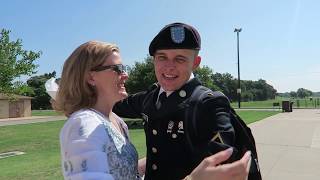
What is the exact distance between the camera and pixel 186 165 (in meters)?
1.90

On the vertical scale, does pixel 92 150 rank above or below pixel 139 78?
below

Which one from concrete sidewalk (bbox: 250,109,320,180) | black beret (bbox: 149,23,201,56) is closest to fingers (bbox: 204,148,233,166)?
black beret (bbox: 149,23,201,56)

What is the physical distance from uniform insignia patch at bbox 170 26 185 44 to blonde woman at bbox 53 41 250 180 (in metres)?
0.35

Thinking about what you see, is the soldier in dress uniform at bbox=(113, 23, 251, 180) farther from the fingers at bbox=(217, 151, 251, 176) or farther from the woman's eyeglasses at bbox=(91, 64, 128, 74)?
the fingers at bbox=(217, 151, 251, 176)

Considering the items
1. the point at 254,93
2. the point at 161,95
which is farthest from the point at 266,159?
the point at 254,93

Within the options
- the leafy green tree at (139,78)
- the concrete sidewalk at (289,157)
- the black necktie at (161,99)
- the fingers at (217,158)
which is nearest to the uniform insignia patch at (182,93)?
the black necktie at (161,99)

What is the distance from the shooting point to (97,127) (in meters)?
1.79

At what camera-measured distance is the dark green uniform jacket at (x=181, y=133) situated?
169cm

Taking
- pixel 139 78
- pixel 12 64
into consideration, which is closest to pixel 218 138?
pixel 12 64

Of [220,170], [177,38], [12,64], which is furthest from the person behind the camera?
[12,64]

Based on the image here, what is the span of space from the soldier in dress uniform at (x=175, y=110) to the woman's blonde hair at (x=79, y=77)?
0.29m

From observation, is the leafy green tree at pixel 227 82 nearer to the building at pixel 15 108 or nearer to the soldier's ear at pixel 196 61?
the building at pixel 15 108

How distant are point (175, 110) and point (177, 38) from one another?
353 millimetres

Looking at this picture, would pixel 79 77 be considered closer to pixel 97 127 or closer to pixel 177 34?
pixel 97 127
